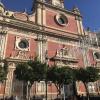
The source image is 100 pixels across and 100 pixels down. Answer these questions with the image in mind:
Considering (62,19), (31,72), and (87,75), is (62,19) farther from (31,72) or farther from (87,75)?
(31,72)

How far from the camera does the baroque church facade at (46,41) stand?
2163 cm

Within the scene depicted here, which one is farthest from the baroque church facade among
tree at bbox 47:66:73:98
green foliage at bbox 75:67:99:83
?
green foliage at bbox 75:67:99:83

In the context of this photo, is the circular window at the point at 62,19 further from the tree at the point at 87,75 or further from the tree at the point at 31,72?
the tree at the point at 31,72

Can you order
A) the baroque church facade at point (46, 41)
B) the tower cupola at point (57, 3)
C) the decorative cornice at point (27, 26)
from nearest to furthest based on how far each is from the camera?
1. the baroque church facade at point (46, 41)
2. the decorative cornice at point (27, 26)
3. the tower cupola at point (57, 3)

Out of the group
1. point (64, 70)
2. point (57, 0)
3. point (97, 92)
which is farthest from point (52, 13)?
point (97, 92)

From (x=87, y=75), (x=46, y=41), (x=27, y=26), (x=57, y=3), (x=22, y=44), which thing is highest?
(x=57, y=3)

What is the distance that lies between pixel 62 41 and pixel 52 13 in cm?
539

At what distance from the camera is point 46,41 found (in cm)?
2520

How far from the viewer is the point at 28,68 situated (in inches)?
705

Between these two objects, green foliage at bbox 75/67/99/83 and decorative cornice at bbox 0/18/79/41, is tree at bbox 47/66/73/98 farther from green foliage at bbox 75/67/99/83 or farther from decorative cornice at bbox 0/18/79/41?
decorative cornice at bbox 0/18/79/41

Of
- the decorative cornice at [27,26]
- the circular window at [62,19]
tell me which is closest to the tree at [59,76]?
the decorative cornice at [27,26]

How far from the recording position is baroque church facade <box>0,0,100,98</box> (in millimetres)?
21630

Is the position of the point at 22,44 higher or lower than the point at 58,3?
lower

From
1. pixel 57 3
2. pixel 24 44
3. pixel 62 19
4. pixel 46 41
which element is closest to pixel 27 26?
pixel 24 44
